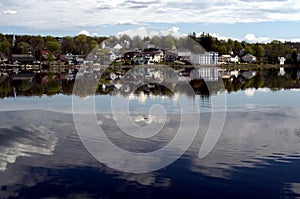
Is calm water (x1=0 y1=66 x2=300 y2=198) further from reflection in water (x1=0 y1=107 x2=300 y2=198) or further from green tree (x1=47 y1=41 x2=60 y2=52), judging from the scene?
green tree (x1=47 y1=41 x2=60 y2=52)

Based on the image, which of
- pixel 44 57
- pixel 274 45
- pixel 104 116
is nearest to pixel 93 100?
pixel 104 116

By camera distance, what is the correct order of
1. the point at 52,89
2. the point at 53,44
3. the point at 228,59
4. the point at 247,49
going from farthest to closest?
the point at 247,49 < the point at 228,59 < the point at 53,44 < the point at 52,89

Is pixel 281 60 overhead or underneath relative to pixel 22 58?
underneath

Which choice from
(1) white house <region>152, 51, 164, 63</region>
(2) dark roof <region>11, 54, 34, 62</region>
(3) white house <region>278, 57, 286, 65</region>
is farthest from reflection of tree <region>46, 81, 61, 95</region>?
(3) white house <region>278, 57, 286, 65</region>

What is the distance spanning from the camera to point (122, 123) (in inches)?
465

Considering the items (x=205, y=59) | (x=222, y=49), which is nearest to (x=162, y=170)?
(x=205, y=59)

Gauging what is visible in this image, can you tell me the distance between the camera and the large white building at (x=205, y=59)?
66688mm

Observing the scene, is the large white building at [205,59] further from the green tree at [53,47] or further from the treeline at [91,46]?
the green tree at [53,47]

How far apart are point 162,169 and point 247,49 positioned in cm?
8173

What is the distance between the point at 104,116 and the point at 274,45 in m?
86.4

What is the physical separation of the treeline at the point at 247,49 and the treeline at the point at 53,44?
18514mm

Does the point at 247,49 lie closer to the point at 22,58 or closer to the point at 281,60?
the point at 281,60

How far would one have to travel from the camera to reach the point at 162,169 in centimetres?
754

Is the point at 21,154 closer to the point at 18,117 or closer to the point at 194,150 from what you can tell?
the point at 194,150
